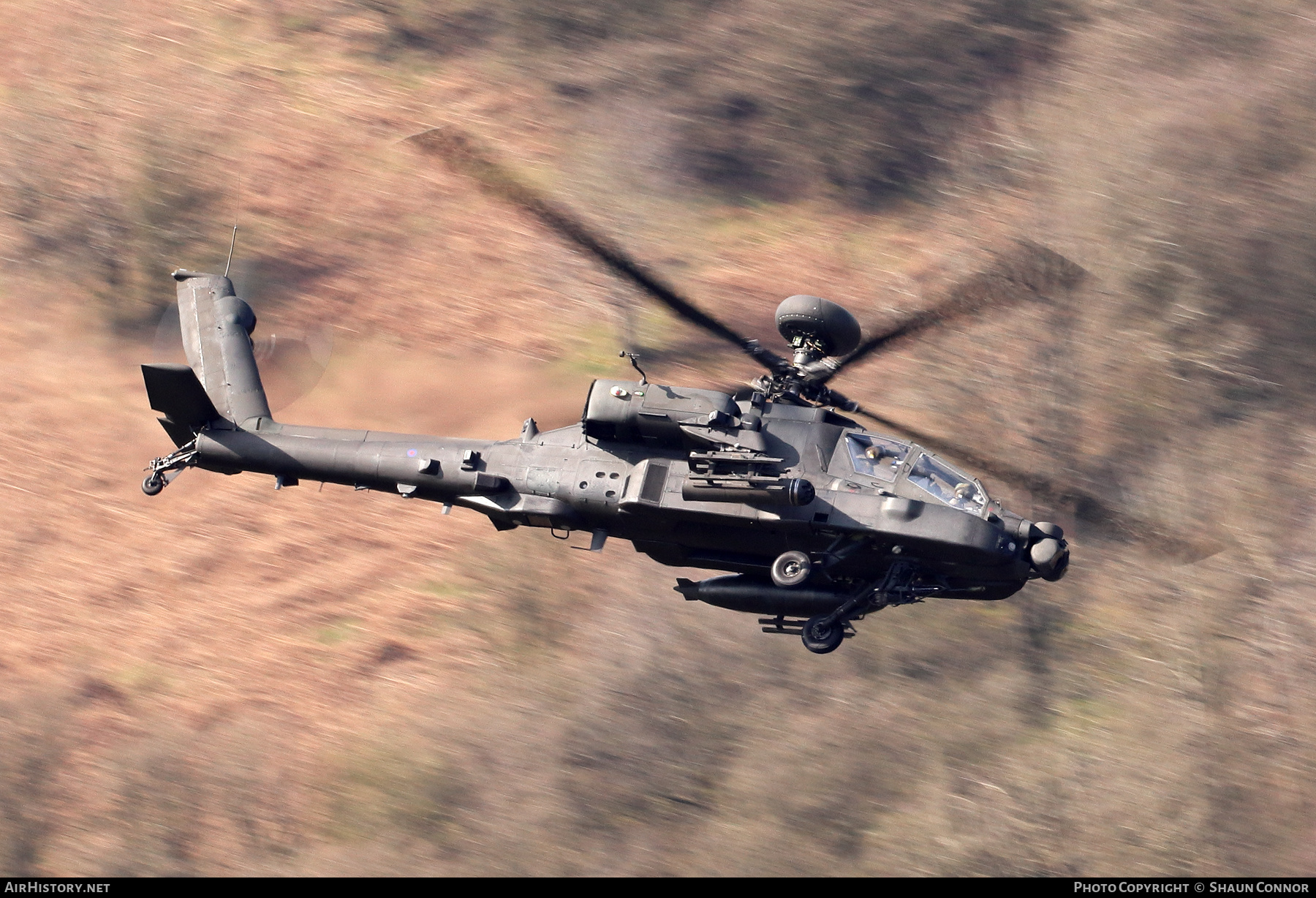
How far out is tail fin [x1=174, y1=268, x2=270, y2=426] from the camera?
2308 centimetres

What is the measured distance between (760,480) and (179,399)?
10.4m

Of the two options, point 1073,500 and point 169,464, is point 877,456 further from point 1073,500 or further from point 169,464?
point 169,464

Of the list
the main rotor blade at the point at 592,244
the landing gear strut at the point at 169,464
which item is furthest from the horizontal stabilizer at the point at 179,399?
the main rotor blade at the point at 592,244

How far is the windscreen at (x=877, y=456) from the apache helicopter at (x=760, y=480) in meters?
0.02

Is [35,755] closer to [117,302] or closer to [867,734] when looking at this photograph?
[117,302]

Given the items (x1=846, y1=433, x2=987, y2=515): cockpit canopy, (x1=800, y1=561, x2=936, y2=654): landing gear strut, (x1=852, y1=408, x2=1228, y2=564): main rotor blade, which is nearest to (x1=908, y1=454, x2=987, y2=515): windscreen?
(x1=846, y1=433, x2=987, y2=515): cockpit canopy

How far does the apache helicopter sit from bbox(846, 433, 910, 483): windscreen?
24mm

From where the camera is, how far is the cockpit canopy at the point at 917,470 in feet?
62.8

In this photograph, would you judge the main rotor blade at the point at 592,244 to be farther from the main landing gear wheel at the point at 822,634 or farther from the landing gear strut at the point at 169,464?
the landing gear strut at the point at 169,464

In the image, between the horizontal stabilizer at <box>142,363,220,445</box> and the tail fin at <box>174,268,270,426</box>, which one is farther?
the tail fin at <box>174,268,270,426</box>

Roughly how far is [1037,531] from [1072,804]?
11342mm

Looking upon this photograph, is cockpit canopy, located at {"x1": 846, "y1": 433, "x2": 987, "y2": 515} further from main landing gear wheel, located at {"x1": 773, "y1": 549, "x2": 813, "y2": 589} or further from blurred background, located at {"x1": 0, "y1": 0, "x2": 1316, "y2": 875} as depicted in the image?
blurred background, located at {"x1": 0, "y1": 0, "x2": 1316, "y2": 875}

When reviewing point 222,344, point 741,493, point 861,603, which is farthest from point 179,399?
point 861,603

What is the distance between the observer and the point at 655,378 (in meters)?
32.6
